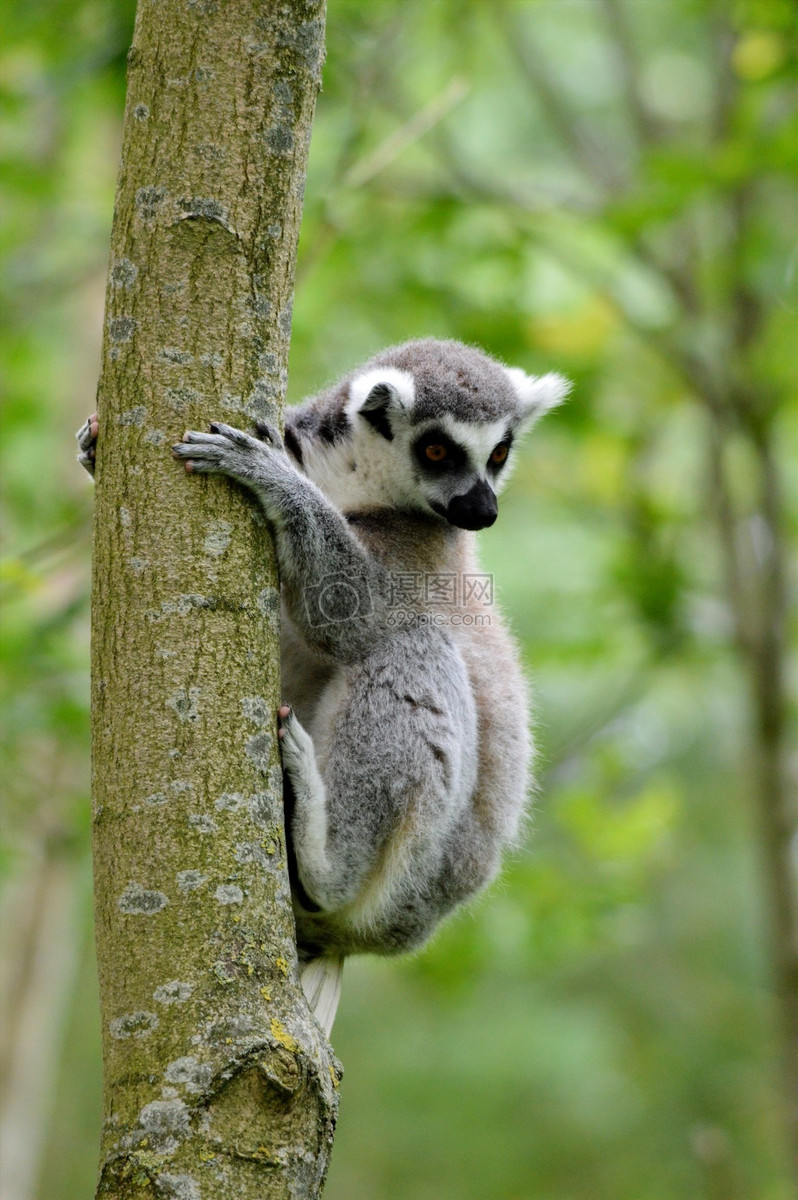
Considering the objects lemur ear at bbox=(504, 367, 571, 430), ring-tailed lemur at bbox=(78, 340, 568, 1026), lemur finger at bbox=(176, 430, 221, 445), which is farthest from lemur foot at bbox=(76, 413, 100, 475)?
lemur ear at bbox=(504, 367, 571, 430)

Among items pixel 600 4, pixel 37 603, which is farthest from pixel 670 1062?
pixel 600 4

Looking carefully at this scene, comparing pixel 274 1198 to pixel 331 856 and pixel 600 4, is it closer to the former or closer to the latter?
pixel 331 856

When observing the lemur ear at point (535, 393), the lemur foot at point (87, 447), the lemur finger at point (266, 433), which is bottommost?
the lemur finger at point (266, 433)

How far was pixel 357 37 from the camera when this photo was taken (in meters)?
6.87

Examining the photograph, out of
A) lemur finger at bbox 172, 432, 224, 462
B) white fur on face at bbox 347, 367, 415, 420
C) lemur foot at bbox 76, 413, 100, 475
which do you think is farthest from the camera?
white fur on face at bbox 347, 367, 415, 420

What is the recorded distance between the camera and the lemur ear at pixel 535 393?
5.34m

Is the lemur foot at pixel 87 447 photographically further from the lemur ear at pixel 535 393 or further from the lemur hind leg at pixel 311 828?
the lemur ear at pixel 535 393

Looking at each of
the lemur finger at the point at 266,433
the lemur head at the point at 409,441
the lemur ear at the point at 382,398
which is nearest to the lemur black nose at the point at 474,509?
the lemur head at the point at 409,441

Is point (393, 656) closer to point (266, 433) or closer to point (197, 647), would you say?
point (266, 433)

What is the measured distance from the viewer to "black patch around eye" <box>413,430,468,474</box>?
495 cm

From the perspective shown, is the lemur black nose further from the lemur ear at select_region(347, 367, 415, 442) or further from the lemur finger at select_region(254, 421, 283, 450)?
the lemur finger at select_region(254, 421, 283, 450)

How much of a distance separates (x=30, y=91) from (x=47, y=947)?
6.01 m

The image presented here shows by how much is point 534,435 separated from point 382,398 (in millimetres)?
3753

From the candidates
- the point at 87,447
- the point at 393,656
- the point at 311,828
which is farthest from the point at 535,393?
the point at 311,828
